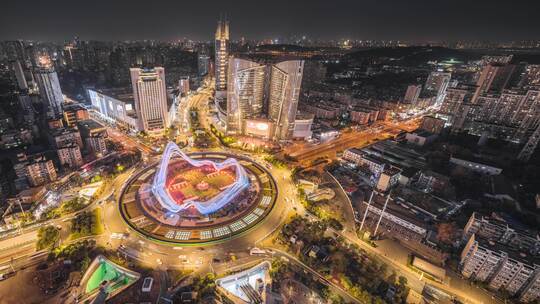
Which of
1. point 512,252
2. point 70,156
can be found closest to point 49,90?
point 70,156

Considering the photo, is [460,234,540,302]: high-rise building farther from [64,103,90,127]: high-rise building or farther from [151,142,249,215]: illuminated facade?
[64,103,90,127]: high-rise building

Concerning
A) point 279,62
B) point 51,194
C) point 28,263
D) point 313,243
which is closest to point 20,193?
point 51,194

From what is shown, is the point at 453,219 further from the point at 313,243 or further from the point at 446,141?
the point at 446,141

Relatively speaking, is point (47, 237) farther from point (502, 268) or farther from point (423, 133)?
point (423, 133)

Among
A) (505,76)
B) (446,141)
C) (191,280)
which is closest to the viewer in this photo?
(191,280)

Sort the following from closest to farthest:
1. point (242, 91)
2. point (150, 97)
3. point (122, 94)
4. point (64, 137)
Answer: point (64, 137) < point (150, 97) < point (242, 91) < point (122, 94)

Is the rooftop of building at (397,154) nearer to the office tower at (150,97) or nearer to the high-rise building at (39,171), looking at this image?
the office tower at (150,97)
